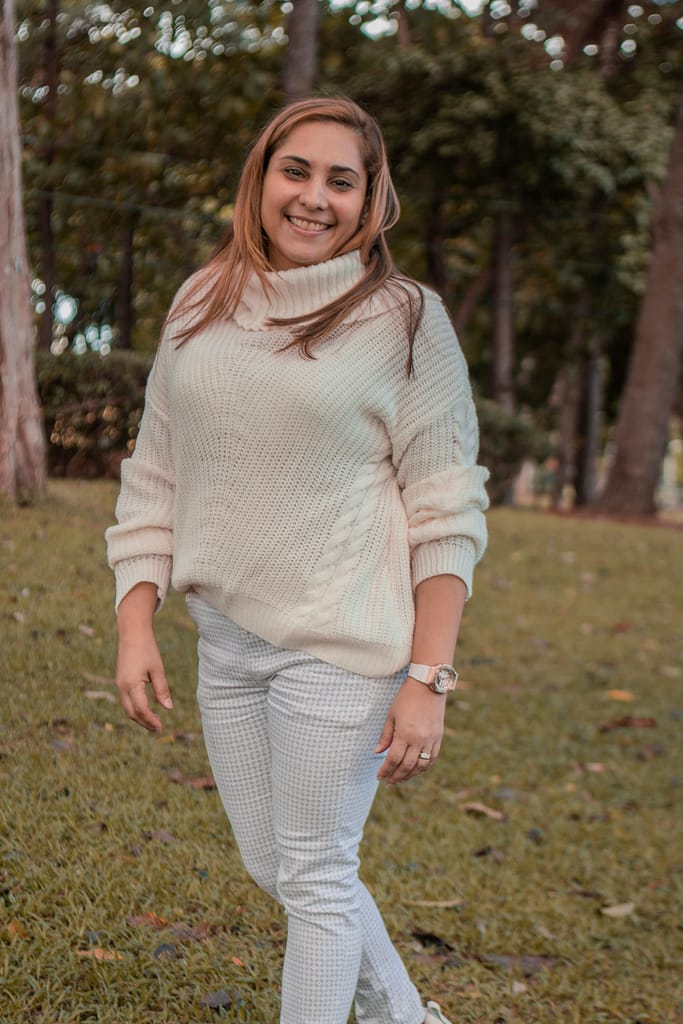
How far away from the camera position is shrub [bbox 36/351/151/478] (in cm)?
1000

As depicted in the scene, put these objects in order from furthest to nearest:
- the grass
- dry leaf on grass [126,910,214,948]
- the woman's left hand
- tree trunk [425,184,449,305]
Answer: tree trunk [425,184,449,305] → dry leaf on grass [126,910,214,948] → the grass → the woman's left hand

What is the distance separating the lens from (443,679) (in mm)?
2186

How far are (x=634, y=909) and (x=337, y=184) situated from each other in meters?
3.19

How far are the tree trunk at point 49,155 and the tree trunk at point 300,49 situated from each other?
373cm

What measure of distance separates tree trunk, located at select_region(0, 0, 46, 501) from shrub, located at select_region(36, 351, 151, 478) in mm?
2816

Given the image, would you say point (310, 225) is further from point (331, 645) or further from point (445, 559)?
point (331, 645)

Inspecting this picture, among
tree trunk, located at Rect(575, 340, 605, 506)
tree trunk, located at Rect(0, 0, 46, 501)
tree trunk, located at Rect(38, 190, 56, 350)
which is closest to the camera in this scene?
tree trunk, located at Rect(0, 0, 46, 501)

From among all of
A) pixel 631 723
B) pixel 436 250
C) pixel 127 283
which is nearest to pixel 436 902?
pixel 631 723

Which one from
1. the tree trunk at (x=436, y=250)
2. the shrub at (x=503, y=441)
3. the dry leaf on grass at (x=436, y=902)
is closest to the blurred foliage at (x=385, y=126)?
the tree trunk at (x=436, y=250)

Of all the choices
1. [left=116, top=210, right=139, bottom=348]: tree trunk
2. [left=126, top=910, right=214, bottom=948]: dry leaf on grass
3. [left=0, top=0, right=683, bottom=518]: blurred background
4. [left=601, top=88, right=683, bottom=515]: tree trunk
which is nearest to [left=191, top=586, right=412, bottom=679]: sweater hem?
[left=126, top=910, right=214, bottom=948]: dry leaf on grass

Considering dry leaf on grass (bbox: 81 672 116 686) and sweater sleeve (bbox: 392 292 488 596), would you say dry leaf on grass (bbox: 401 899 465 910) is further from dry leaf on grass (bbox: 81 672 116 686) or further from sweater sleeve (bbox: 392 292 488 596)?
sweater sleeve (bbox: 392 292 488 596)

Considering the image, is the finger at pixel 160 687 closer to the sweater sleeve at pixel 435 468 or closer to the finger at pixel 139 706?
the finger at pixel 139 706

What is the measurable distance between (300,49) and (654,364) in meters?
6.19

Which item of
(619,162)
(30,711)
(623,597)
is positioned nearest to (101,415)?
(623,597)
